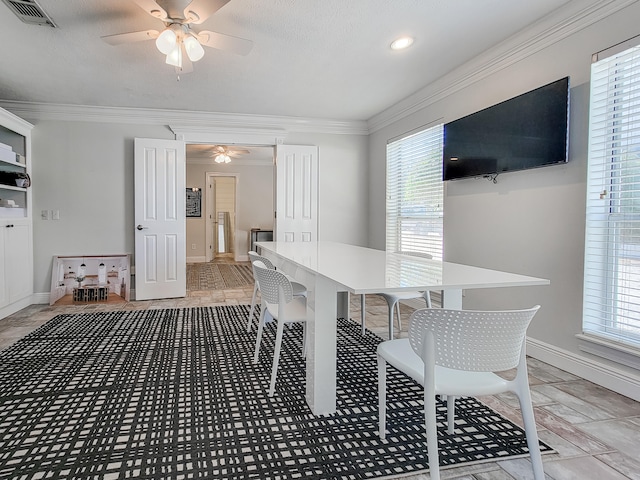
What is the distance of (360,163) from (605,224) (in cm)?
358

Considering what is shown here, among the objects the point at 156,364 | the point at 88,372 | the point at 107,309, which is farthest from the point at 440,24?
the point at 107,309

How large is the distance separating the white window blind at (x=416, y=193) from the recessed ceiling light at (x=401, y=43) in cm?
113

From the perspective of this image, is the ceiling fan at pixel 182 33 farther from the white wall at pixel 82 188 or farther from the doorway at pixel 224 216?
the doorway at pixel 224 216

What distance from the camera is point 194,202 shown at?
8.75 meters

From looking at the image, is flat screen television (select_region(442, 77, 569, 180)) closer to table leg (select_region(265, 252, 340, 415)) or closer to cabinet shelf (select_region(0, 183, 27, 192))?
table leg (select_region(265, 252, 340, 415))

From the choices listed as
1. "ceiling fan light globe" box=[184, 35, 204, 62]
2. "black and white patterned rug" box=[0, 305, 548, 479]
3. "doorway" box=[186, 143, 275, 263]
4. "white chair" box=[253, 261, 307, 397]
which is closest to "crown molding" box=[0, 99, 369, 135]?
"ceiling fan light globe" box=[184, 35, 204, 62]

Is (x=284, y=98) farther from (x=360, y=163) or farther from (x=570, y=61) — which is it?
(x=570, y=61)

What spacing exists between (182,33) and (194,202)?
6592 millimetres

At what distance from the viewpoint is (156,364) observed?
2.61 m

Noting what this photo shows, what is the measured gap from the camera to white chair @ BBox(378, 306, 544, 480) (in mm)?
1227

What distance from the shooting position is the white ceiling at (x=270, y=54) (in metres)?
2.47

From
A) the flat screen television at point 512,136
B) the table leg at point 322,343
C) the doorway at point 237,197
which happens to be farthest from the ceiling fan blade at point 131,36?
the doorway at point 237,197

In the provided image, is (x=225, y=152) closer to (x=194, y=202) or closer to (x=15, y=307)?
(x=194, y=202)

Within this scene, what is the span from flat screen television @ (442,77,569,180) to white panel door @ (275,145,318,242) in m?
2.06
